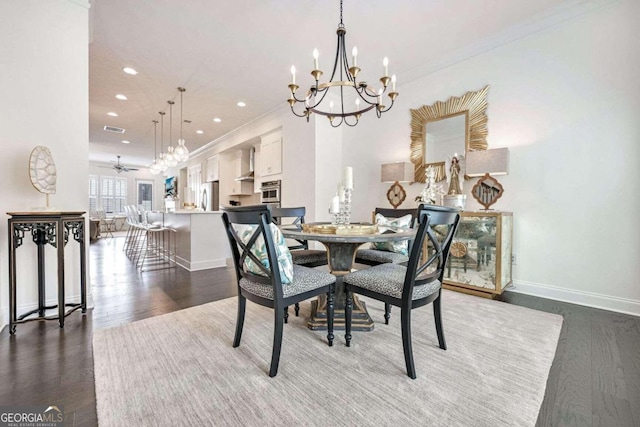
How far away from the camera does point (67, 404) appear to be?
1.22 m

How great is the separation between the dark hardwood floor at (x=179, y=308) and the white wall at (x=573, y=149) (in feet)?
1.08

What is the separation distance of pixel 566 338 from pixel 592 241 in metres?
1.18

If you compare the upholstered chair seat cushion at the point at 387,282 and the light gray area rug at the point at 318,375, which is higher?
the upholstered chair seat cushion at the point at 387,282

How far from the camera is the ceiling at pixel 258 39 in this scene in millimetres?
2508

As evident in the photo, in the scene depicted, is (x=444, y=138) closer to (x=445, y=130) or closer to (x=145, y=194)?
(x=445, y=130)


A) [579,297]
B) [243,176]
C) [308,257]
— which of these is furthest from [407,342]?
[243,176]

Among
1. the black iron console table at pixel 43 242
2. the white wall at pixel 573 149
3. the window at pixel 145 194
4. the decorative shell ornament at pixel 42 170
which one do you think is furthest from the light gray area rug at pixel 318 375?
the window at pixel 145 194

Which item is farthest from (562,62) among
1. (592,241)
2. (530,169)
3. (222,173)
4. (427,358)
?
(222,173)

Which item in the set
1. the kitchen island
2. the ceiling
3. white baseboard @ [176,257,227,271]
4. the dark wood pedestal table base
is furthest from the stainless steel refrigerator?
the dark wood pedestal table base

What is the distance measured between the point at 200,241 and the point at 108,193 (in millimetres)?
9538

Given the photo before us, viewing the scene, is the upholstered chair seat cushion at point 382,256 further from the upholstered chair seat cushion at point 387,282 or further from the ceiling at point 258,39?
the ceiling at point 258,39

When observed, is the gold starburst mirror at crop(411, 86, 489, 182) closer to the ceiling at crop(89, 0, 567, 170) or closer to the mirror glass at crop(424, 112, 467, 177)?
the mirror glass at crop(424, 112, 467, 177)

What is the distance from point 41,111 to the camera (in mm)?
2174

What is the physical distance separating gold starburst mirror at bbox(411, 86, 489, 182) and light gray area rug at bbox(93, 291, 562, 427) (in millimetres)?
1976
